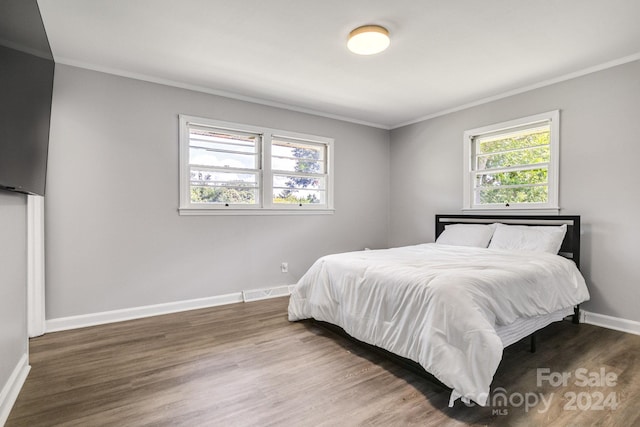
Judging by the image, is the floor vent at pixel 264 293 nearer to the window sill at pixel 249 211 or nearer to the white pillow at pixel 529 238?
the window sill at pixel 249 211

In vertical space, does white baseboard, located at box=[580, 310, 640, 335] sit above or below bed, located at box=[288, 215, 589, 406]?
below

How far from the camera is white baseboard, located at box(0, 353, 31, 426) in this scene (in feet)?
5.51

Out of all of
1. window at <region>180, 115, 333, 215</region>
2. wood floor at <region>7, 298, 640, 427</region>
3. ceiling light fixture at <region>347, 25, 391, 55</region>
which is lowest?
wood floor at <region>7, 298, 640, 427</region>

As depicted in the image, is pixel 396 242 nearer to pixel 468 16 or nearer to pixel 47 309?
pixel 468 16

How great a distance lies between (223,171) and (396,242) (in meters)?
2.97

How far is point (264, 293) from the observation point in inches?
160

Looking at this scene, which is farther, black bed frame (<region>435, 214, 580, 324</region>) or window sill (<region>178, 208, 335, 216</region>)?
window sill (<region>178, 208, 335, 216</region>)

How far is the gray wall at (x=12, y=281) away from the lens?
68.5 inches

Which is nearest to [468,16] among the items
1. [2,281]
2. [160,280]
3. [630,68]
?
[630,68]

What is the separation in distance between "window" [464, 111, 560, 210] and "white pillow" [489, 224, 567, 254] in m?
0.38

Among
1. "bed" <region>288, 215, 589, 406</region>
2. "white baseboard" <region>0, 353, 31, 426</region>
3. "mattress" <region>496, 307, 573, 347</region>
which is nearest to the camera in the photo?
"white baseboard" <region>0, 353, 31, 426</region>

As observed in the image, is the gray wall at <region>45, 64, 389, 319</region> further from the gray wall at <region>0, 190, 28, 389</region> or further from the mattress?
the mattress

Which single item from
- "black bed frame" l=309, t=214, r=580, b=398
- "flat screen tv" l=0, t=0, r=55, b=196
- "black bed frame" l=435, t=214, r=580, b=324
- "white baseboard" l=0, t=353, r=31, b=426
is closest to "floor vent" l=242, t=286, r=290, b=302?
"black bed frame" l=309, t=214, r=580, b=398

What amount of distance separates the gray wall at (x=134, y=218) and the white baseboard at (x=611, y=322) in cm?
324
